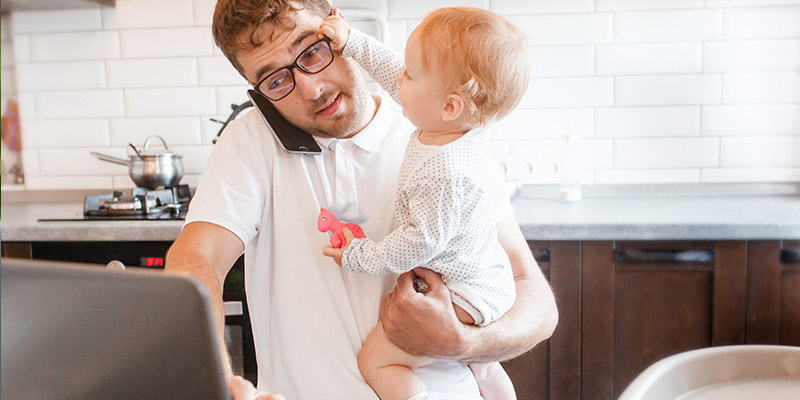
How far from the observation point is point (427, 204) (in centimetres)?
110

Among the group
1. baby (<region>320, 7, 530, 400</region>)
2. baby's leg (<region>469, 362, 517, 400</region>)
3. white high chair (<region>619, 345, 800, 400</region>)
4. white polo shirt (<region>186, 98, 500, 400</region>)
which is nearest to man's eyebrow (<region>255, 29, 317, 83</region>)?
white polo shirt (<region>186, 98, 500, 400</region>)

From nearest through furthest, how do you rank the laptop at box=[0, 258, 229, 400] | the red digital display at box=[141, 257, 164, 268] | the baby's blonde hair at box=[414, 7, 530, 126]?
the laptop at box=[0, 258, 229, 400], the baby's blonde hair at box=[414, 7, 530, 126], the red digital display at box=[141, 257, 164, 268]

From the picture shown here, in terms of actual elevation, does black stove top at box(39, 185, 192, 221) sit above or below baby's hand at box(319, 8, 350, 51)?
below

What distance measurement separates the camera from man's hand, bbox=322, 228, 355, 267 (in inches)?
46.2

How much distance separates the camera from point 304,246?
129 cm

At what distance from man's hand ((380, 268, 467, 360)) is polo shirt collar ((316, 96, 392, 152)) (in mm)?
303

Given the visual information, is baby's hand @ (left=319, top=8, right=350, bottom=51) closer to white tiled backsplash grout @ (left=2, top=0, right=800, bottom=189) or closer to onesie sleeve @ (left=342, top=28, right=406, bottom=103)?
onesie sleeve @ (left=342, top=28, right=406, bottom=103)

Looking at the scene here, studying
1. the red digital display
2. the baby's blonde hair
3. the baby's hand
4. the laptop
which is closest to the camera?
the laptop

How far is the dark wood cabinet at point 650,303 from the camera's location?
1854 millimetres

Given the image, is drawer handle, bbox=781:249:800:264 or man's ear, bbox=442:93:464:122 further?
drawer handle, bbox=781:249:800:264

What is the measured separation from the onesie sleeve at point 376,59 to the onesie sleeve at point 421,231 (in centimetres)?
30

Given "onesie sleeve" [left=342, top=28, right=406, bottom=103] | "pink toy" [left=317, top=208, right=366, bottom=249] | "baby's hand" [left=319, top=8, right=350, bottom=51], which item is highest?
"baby's hand" [left=319, top=8, right=350, bottom=51]

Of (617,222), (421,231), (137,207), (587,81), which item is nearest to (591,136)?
(587,81)

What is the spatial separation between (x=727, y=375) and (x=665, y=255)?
912mm
